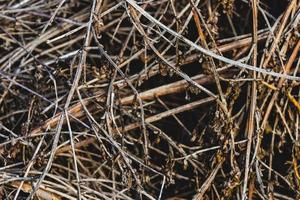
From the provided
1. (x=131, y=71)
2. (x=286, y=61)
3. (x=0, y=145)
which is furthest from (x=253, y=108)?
(x=0, y=145)

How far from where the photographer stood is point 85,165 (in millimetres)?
1825

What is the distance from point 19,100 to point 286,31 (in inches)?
34.4

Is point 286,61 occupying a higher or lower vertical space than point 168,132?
higher

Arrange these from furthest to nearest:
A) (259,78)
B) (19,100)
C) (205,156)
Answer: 1. (19,100)
2. (205,156)
3. (259,78)

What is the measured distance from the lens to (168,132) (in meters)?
1.85

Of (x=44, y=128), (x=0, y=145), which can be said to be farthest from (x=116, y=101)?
(x=0, y=145)

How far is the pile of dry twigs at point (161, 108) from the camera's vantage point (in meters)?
1.49

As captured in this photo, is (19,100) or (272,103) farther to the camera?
(19,100)

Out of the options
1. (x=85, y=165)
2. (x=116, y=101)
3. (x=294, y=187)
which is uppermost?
(x=116, y=101)

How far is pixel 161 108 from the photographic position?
1.80 m

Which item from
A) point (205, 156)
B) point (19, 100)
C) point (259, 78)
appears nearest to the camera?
point (259, 78)

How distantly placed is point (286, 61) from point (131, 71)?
0.53m

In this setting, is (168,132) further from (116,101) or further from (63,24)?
(63,24)

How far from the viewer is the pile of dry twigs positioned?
1.49 m
